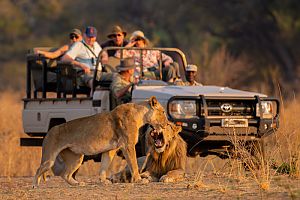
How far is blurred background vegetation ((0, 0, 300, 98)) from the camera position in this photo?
30.4 metres

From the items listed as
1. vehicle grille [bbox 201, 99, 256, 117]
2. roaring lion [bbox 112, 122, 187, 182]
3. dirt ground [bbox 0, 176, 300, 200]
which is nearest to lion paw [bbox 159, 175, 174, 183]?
roaring lion [bbox 112, 122, 187, 182]

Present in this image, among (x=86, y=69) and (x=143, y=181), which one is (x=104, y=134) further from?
(x=86, y=69)

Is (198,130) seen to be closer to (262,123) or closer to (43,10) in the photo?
(262,123)

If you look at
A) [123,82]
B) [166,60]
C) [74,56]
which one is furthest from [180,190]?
[74,56]

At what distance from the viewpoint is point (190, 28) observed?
34.9 metres

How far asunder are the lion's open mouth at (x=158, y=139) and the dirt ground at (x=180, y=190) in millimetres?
423

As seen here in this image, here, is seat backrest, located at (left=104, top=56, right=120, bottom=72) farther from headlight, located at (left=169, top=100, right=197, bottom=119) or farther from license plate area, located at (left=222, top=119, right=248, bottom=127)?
license plate area, located at (left=222, top=119, right=248, bottom=127)

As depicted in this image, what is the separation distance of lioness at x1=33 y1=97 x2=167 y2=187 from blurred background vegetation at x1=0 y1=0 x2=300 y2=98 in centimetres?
1308

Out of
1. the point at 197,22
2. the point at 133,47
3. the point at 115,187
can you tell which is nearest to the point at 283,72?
the point at 197,22

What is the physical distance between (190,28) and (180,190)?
85.8 feet

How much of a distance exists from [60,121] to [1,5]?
2755 centimetres

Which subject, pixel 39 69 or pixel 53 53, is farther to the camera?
pixel 39 69

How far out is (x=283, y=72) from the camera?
103 ft

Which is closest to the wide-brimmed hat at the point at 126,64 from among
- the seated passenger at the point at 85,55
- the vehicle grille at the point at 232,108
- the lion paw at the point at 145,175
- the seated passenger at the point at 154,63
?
the seated passenger at the point at 154,63
